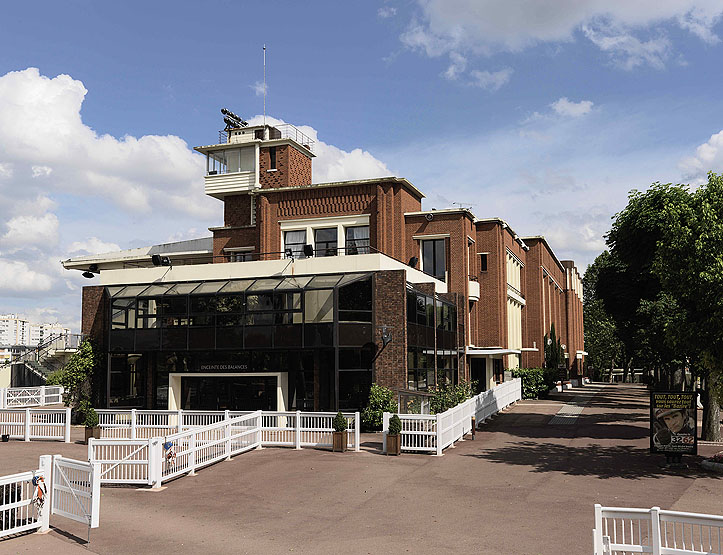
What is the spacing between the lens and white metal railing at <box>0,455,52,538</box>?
38.3 ft

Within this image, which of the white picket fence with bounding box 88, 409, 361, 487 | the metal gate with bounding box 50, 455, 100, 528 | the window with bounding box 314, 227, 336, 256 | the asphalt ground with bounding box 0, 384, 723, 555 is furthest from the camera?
the window with bounding box 314, 227, 336, 256

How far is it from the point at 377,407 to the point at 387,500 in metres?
11.1

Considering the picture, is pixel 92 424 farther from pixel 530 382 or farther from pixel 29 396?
pixel 530 382

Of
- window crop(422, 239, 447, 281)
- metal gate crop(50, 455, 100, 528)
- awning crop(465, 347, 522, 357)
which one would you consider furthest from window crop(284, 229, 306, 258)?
metal gate crop(50, 455, 100, 528)

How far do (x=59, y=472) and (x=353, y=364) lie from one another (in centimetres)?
→ 1585

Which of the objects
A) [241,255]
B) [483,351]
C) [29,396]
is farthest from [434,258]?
[29,396]

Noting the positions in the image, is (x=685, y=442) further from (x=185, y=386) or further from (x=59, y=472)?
(x=185, y=386)

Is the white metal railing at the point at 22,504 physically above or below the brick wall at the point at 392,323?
below

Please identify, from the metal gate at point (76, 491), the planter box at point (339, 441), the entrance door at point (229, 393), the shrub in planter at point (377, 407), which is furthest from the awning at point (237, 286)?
the metal gate at point (76, 491)

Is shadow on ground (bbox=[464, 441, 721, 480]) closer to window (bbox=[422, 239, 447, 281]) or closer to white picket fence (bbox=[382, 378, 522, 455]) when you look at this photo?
white picket fence (bbox=[382, 378, 522, 455])

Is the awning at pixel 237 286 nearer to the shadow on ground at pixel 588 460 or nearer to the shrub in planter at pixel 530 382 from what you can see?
the shadow on ground at pixel 588 460

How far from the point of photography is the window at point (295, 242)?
37.8 meters

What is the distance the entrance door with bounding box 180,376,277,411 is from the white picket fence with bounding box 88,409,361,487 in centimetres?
230

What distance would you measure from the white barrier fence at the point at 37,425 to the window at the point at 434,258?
20602 mm
